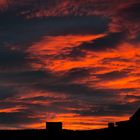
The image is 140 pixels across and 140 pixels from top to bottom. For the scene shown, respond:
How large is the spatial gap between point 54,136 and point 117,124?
4264 millimetres

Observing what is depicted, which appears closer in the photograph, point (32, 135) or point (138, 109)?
point (32, 135)

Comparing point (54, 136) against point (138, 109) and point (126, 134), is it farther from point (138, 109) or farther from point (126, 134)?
point (138, 109)

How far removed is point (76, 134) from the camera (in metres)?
32.4

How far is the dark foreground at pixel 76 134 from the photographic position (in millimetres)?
30688

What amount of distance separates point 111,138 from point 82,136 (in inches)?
86.0

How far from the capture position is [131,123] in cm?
3122

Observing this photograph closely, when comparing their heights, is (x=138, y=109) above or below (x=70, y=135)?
above

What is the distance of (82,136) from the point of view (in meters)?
32.2

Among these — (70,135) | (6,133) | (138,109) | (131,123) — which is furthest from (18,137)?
(138,109)

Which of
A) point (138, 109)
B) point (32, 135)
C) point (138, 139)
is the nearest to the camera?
point (138, 139)

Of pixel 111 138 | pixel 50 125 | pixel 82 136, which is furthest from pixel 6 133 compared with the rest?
pixel 111 138

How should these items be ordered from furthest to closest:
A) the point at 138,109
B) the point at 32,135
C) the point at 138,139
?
the point at 138,109 < the point at 32,135 < the point at 138,139

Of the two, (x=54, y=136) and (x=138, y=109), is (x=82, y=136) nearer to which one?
(x=54, y=136)

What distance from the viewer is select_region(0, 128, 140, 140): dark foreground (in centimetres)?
3069
